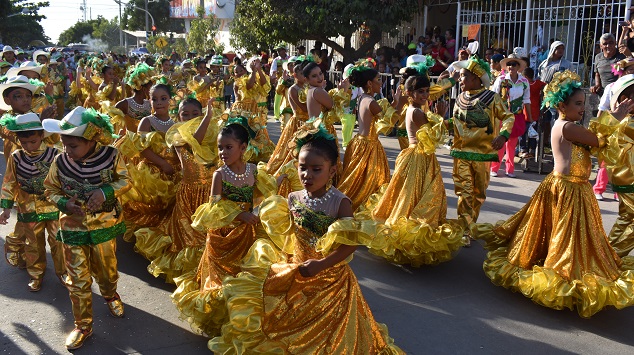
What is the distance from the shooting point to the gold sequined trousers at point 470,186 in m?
6.74

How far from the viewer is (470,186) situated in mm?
6773

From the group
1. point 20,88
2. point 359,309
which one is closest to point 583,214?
point 359,309

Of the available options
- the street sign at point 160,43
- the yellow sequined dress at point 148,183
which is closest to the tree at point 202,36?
the street sign at point 160,43

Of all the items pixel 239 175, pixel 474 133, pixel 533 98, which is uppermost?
pixel 533 98

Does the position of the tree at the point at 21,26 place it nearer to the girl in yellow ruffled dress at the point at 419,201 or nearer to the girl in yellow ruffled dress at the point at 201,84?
the girl in yellow ruffled dress at the point at 201,84

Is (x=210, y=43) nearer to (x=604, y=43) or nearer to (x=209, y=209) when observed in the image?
(x=604, y=43)

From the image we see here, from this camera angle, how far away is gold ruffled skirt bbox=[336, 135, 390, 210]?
23.7 feet

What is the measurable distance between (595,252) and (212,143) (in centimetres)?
335

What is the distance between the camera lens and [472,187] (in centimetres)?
678

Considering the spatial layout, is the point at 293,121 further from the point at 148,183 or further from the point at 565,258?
the point at 565,258

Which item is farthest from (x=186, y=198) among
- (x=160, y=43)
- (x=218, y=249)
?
(x=160, y=43)

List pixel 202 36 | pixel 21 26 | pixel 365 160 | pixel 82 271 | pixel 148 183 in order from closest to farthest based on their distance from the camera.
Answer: pixel 82 271, pixel 148 183, pixel 365 160, pixel 202 36, pixel 21 26

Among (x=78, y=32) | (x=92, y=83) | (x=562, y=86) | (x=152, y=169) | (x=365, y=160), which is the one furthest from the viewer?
(x=78, y=32)

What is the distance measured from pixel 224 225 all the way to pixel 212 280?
1.47ft
